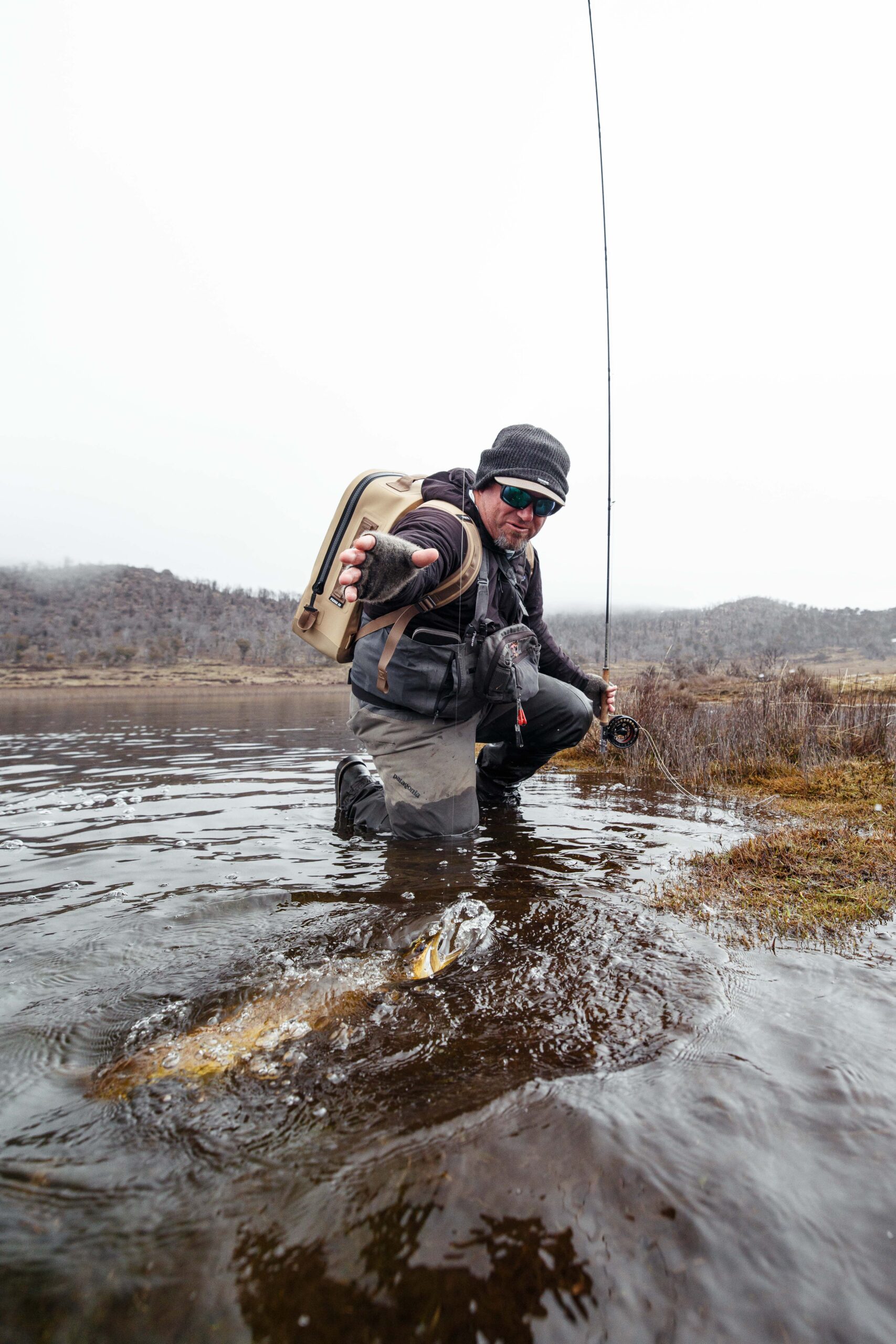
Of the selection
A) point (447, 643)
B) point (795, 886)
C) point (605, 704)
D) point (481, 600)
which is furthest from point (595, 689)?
point (795, 886)

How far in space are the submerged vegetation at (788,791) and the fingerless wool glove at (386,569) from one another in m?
2.21

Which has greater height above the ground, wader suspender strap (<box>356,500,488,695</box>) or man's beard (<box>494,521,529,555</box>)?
man's beard (<box>494,521,529,555</box>)

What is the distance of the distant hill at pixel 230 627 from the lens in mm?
80938

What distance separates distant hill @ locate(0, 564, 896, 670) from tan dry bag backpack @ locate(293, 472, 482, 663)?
102 ft

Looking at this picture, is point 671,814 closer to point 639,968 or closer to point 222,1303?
point 639,968

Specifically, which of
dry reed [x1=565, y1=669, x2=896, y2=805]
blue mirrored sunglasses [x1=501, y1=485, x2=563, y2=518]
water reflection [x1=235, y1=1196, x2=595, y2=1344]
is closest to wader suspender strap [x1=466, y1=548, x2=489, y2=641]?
blue mirrored sunglasses [x1=501, y1=485, x2=563, y2=518]

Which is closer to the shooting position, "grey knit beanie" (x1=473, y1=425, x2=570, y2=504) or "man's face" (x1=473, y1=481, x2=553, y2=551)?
"grey knit beanie" (x1=473, y1=425, x2=570, y2=504)

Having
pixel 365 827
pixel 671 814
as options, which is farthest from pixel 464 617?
pixel 671 814

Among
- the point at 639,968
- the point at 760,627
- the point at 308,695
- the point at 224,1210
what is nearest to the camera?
the point at 224,1210

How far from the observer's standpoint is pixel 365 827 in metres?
5.52

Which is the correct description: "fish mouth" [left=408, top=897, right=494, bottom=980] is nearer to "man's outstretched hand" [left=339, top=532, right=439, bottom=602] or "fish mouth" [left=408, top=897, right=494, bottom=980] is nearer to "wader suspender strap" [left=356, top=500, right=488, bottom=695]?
"man's outstretched hand" [left=339, top=532, right=439, bottom=602]

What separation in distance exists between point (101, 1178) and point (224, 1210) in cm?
33

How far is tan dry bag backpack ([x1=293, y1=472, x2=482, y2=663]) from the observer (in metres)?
4.56

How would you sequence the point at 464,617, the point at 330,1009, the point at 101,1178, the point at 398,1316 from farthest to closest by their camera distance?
the point at 464,617
the point at 330,1009
the point at 101,1178
the point at 398,1316
